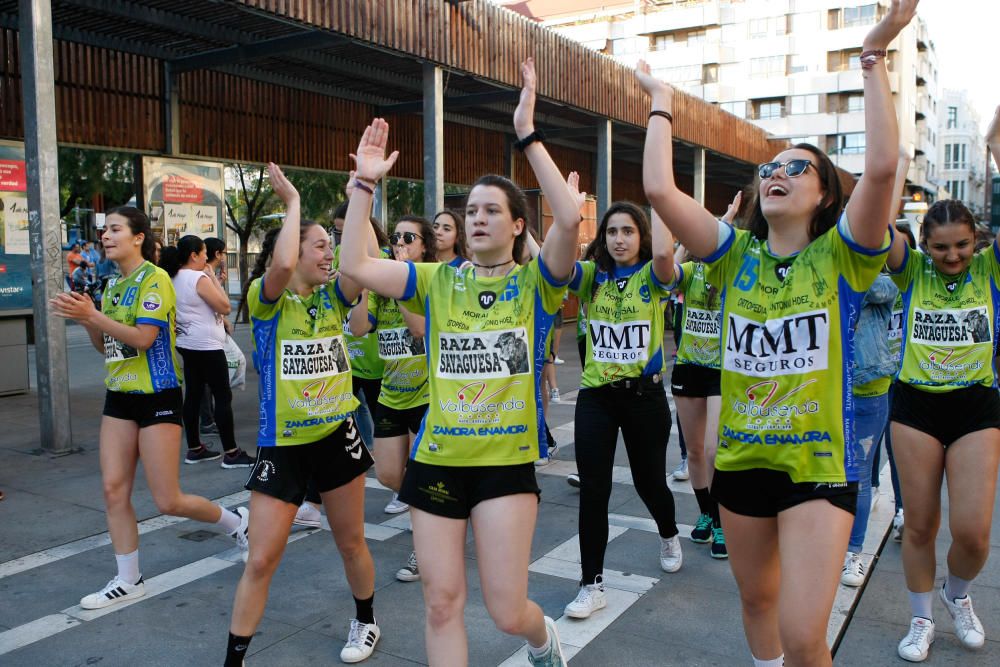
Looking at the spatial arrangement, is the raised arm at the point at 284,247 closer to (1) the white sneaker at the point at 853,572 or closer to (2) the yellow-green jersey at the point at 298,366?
(2) the yellow-green jersey at the point at 298,366

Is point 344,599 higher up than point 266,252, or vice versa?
point 266,252

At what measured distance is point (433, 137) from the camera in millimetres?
11367

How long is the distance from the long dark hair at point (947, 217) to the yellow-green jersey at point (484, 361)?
6.41 ft

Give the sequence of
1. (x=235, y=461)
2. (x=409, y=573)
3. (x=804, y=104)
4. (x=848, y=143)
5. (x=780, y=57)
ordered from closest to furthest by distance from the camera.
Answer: (x=409, y=573), (x=235, y=461), (x=848, y=143), (x=804, y=104), (x=780, y=57)

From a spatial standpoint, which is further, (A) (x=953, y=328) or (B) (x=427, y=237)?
(B) (x=427, y=237)

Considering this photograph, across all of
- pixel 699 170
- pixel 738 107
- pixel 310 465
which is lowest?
pixel 310 465

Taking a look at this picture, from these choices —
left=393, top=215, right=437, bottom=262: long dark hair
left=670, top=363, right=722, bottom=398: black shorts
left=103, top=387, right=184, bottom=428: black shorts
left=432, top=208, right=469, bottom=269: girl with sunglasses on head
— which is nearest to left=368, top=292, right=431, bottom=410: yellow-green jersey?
left=393, top=215, right=437, bottom=262: long dark hair

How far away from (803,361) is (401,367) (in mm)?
3007

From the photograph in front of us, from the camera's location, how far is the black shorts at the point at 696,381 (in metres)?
5.29

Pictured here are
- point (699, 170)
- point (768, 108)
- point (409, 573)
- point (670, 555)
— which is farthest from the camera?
point (768, 108)

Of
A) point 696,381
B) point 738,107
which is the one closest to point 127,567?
point 696,381

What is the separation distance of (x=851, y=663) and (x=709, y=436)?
1.56m

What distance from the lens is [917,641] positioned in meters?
3.83

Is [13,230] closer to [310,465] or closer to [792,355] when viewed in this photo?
[310,465]
